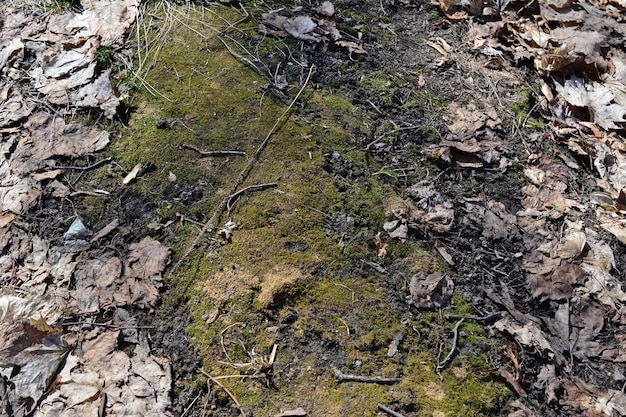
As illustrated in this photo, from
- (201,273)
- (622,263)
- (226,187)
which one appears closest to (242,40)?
(226,187)

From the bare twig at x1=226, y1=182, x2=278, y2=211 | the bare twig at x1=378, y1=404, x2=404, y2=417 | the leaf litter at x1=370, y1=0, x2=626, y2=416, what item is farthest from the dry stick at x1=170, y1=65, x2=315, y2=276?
the bare twig at x1=378, y1=404, x2=404, y2=417

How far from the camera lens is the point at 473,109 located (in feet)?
11.6

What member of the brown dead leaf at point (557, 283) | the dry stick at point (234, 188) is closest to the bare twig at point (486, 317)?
the brown dead leaf at point (557, 283)

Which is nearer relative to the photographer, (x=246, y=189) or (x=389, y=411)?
(x=389, y=411)

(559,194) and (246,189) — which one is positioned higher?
(246,189)

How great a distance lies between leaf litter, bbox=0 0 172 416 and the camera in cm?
218

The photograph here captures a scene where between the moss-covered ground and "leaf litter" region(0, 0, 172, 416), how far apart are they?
202 mm

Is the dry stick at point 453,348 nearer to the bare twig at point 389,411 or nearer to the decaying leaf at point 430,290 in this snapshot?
the decaying leaf at point 430,290

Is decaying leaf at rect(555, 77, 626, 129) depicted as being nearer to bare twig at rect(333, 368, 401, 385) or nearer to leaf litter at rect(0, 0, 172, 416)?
bare twig at rect(333, 368, 401, 385)

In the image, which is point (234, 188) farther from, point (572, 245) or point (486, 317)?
point (572, 245)

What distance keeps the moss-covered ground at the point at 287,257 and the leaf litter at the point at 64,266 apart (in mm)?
202

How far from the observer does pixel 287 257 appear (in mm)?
2525

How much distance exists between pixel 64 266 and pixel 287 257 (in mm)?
1149

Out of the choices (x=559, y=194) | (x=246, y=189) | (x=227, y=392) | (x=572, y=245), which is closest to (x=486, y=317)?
(x=572, y=245)
